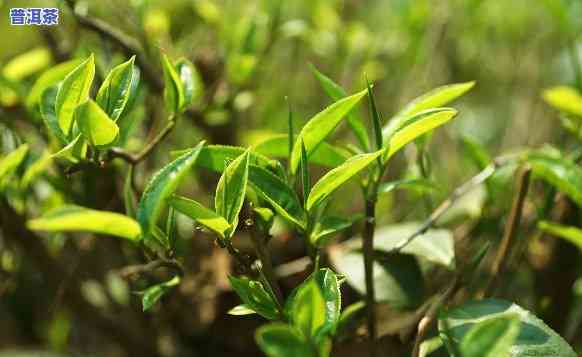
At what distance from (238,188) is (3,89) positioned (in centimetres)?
48

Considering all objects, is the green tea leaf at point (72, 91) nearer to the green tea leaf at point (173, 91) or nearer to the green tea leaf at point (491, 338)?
the green tea leaf at point (173, 91)

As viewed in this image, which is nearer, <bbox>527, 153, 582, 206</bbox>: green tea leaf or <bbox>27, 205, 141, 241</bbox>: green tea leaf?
<bbox>27, 205, 141, 241</bbox>: green tea leaf

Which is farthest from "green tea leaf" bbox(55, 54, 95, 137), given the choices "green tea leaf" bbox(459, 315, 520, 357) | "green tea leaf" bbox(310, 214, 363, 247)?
"green tea leaf" bbox(459, 315, 520, 357)

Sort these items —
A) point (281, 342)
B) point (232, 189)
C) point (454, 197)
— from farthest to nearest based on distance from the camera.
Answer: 1. point (454, 197)
2. point (232, 189)
3. point (281, 342)

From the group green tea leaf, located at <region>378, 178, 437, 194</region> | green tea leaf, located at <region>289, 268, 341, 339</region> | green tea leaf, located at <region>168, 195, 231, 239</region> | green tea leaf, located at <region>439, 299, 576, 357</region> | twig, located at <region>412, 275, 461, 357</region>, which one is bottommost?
twig, located at <region>412, 275, 461, 357</region>

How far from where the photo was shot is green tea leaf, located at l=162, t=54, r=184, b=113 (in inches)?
25.2

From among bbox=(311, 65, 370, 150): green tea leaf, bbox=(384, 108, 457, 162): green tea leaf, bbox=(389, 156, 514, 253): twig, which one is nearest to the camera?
bbox=(384, 108, 457, 162): green tea leaf

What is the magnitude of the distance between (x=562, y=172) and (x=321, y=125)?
30cm

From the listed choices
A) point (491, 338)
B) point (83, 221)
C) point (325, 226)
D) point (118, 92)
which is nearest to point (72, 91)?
point (118, 92)

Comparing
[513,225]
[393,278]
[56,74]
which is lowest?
[393,278]

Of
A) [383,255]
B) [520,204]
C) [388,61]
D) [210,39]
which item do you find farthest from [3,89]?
[388,61]

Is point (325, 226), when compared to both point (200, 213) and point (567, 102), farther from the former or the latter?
point (567, 102)

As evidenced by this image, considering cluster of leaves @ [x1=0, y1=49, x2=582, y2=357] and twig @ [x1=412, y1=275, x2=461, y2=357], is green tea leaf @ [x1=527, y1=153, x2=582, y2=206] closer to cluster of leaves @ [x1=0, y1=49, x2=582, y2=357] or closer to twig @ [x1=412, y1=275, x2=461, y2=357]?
cluster of leaves @ [x1=0, y1=49, x2=582, y2=357]

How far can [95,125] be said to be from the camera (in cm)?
54
